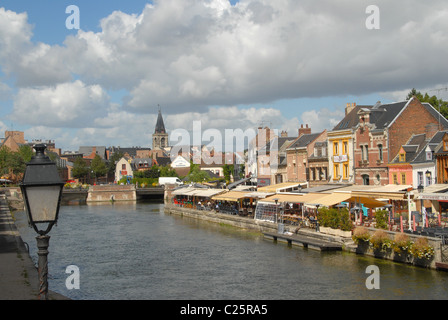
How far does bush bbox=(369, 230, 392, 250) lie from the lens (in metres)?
27.0

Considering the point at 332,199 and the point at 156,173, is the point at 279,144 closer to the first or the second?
the point at 332,199

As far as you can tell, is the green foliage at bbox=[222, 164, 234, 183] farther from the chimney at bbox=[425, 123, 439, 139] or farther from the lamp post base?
the lamp post base

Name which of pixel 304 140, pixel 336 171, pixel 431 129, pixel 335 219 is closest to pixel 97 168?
pixel 304 140

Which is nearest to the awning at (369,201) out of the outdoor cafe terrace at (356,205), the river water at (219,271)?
the outdoor cafe terrace at (356,205)

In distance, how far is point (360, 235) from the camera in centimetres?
2922

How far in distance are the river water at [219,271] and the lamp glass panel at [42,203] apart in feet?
47.0

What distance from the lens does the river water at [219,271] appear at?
2194cm

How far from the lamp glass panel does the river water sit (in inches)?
564

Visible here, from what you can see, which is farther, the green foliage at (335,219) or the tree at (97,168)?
the tree at (97,168)

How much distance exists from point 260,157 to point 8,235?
4953cm

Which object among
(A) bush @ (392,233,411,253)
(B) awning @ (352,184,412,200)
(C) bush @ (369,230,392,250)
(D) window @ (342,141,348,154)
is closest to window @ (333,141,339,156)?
(D) window @ (342,141,348,154)

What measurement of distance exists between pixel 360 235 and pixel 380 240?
1.99 m

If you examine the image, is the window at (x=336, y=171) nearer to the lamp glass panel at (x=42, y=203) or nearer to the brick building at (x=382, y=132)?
the brick building at (x=382, y=132)
